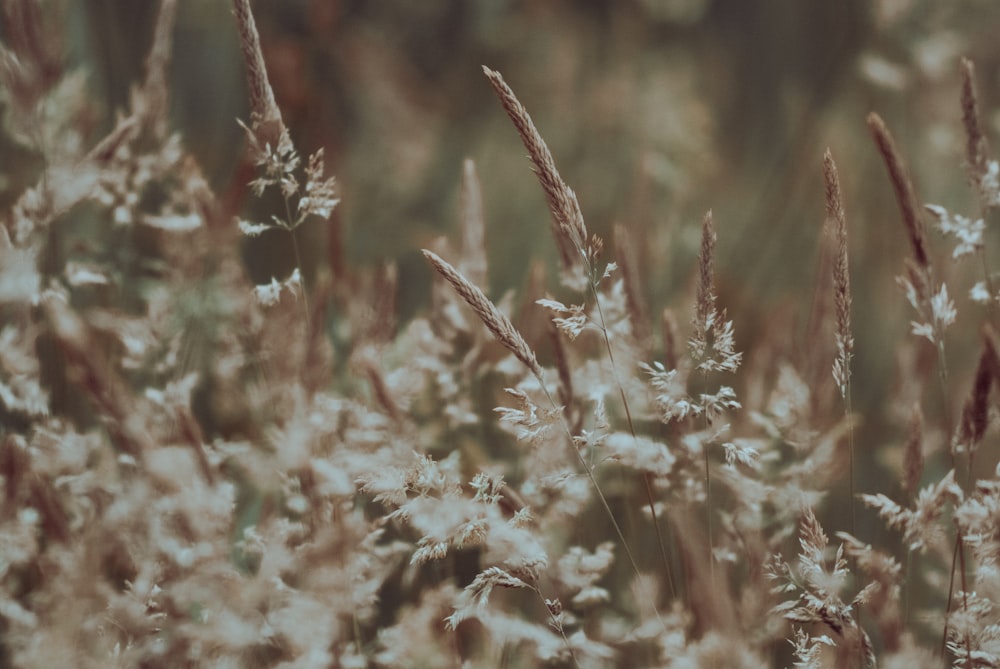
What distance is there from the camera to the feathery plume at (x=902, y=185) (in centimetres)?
43

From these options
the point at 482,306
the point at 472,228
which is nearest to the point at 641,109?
the point at 472,228

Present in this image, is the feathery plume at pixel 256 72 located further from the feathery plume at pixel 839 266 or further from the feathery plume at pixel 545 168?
the feathery plume at pixel 839 266

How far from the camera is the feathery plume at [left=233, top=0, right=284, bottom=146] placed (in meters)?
0.46

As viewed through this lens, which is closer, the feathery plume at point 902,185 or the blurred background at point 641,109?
the feathery plume at point 902,185

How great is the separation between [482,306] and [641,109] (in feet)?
1.73

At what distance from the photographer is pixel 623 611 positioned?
776mm

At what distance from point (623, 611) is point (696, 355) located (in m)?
0.42

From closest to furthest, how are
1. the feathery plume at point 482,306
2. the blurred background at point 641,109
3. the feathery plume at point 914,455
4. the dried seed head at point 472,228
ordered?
the feathery plume at point 482,306
the feathery plume at point 914,455
the dried seed head at point 472,228
the blurred background at point 641,109

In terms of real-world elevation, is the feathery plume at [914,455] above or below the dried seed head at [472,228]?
below

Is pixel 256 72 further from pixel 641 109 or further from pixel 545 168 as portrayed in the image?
pixel 641 109

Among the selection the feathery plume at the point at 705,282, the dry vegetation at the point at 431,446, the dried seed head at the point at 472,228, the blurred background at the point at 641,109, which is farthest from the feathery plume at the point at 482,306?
the blurred background at the point at 641,109

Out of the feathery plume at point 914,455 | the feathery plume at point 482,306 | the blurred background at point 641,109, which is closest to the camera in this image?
the feathery plume at point 482,306

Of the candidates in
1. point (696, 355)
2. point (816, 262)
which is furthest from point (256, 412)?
point (816, 262)

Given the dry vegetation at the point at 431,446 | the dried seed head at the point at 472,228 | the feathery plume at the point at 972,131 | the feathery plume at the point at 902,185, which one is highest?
the feathery plume at the point at 972,131
